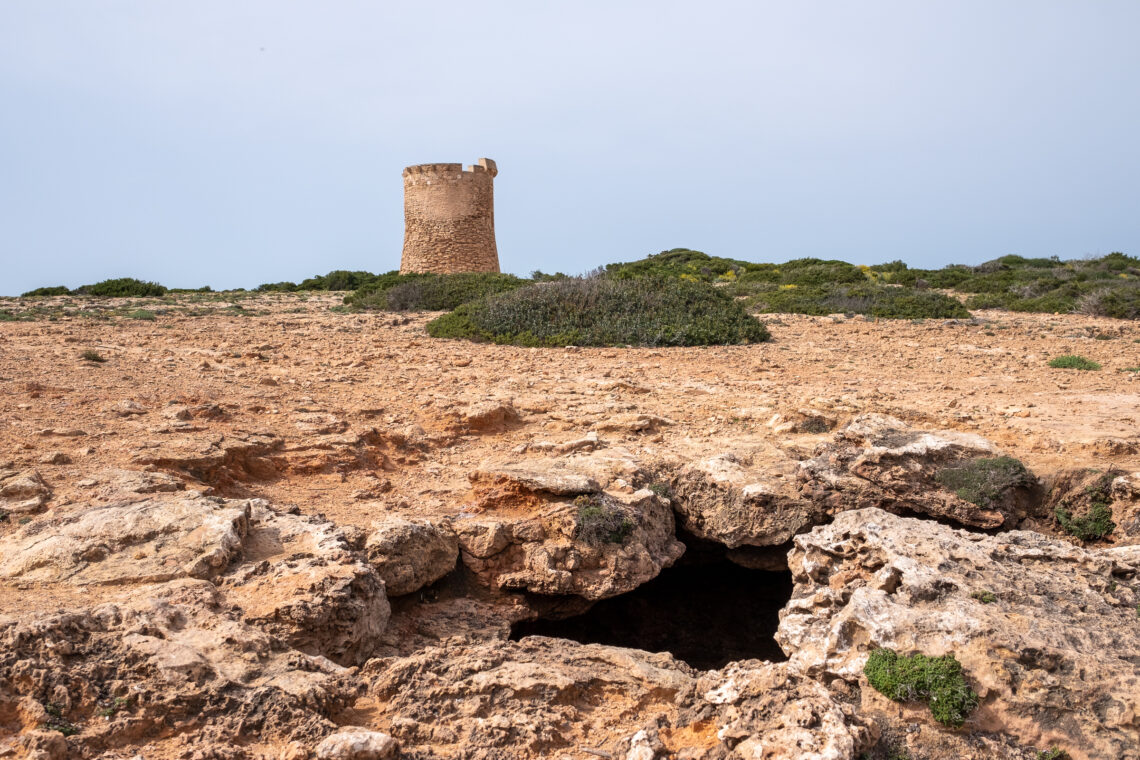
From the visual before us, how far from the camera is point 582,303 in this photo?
38.1ft

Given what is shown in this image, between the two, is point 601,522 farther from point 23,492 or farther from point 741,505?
point 23,492

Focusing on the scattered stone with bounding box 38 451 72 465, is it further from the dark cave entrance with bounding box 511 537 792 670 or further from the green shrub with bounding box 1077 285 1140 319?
the green shrub with bounding box 1077 285 1140 319

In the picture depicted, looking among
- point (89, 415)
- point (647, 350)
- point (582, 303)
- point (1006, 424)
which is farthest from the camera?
point (582, 303)

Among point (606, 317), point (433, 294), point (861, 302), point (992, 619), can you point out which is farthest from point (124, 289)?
point (992, 619)

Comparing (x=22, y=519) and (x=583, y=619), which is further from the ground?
(x=22, y=519)

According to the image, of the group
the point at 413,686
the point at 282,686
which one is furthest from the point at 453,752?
the point at 282,686

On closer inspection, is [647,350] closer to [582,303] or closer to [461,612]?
[582,303]

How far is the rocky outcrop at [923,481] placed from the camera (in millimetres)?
4844

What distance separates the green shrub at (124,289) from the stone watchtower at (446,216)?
6388 mm

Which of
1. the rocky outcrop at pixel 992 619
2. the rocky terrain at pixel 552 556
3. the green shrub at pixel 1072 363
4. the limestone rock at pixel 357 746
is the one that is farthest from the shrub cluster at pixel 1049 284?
the limestone rock at pixel 357 746

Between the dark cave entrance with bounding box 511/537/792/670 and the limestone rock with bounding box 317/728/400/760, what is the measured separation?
299 centimetres

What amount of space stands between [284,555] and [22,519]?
4.05ft

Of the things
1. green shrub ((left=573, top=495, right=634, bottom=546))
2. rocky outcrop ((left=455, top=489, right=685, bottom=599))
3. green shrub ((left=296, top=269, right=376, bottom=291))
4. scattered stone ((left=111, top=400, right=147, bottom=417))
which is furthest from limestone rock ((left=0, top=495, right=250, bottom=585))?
green shrub ((left=296, top=269, right=376, bottom=291))

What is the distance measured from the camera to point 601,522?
15.1ft
